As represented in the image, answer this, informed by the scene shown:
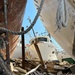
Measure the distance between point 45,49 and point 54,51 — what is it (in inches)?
26.5

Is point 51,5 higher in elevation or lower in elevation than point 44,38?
higher

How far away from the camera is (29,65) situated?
15.1 ft

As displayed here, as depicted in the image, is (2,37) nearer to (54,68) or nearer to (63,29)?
(63,29)

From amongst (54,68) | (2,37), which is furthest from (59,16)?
(54,68)

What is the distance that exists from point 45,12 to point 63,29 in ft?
2.19

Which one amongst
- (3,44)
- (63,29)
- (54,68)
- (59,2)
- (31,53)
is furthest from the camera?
(31,53)

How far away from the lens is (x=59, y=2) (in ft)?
10.2

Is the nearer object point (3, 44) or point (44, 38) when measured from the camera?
point (3, 44)

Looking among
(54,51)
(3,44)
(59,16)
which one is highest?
(59,16)

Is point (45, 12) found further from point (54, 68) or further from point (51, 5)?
point (54, 68)

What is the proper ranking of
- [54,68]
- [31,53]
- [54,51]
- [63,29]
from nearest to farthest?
1. [63,29]
2. [54,68]
3. [31,53]
4. [54,51]

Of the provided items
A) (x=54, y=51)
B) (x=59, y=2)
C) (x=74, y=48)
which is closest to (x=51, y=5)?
(x=59, y=2)

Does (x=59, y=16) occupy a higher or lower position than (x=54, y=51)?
higher

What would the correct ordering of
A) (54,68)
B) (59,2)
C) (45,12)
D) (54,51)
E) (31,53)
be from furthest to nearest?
(54,51) < (31,53) < (54,68) < (45,12) < (59,2)
